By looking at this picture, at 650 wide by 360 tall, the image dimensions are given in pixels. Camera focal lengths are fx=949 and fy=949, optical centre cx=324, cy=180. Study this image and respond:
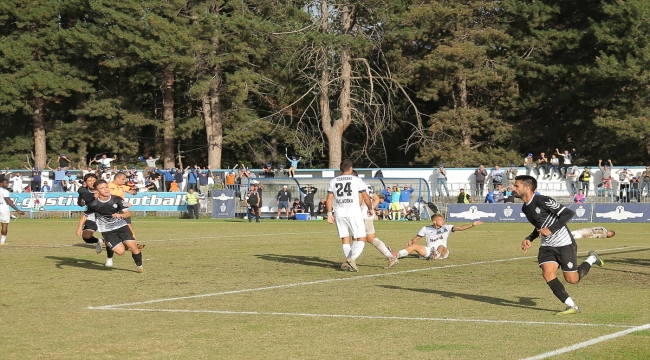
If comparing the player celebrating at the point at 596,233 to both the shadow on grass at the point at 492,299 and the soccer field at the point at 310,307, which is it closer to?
the soccer field at the point at 310,307

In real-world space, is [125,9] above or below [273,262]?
above

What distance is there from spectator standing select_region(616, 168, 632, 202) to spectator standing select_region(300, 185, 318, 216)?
526 inches

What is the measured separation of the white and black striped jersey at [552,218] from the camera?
458 inches

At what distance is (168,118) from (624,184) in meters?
32.8

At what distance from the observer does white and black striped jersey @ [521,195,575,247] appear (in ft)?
38.2

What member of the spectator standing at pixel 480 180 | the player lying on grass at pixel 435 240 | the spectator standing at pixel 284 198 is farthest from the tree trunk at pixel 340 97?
the player lying on grass at pixel 435 240

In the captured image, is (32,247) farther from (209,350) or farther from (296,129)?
(296,129)

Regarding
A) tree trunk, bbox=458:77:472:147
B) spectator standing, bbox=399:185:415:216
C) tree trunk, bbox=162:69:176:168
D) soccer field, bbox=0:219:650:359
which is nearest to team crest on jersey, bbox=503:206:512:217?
spectator standing, bbox=399:185:415:216

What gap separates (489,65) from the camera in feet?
195

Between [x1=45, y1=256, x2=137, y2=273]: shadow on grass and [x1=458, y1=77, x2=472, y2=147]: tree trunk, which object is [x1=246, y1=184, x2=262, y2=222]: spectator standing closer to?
[x1=45, y1=256, x2=137, y2=273]: shadow on grass

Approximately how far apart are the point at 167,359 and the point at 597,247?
17.0 meters

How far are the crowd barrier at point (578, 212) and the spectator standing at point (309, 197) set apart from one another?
6.16m

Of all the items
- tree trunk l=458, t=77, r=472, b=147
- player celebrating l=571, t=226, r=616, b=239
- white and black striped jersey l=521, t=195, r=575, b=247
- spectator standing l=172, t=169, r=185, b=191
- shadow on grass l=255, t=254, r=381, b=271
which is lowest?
shadow on grass l=255, t=254, r=381, b=271

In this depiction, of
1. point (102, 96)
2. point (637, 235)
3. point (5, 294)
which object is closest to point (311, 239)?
point (637, 235)
